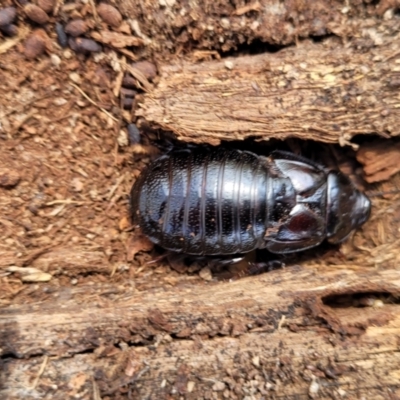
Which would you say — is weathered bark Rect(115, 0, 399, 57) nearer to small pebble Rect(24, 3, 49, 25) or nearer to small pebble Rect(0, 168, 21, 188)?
small pebble Rect(24, 3, 49, 25)

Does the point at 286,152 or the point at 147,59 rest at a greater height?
the point at 147,59

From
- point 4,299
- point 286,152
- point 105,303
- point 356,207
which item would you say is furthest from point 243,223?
point 4,299

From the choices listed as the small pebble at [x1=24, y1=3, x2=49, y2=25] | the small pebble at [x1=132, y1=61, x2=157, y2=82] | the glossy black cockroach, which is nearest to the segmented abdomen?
the glossy black cockroach

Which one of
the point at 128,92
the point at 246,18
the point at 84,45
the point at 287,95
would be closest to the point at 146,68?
the point at 128,92

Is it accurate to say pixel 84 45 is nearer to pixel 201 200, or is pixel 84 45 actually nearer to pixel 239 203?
pixel 201 200

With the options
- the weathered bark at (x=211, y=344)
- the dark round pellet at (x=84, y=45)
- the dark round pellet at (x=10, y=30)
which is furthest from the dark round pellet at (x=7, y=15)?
the weathered bark at (x=211, y=344)

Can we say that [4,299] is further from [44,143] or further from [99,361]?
[44,143]
